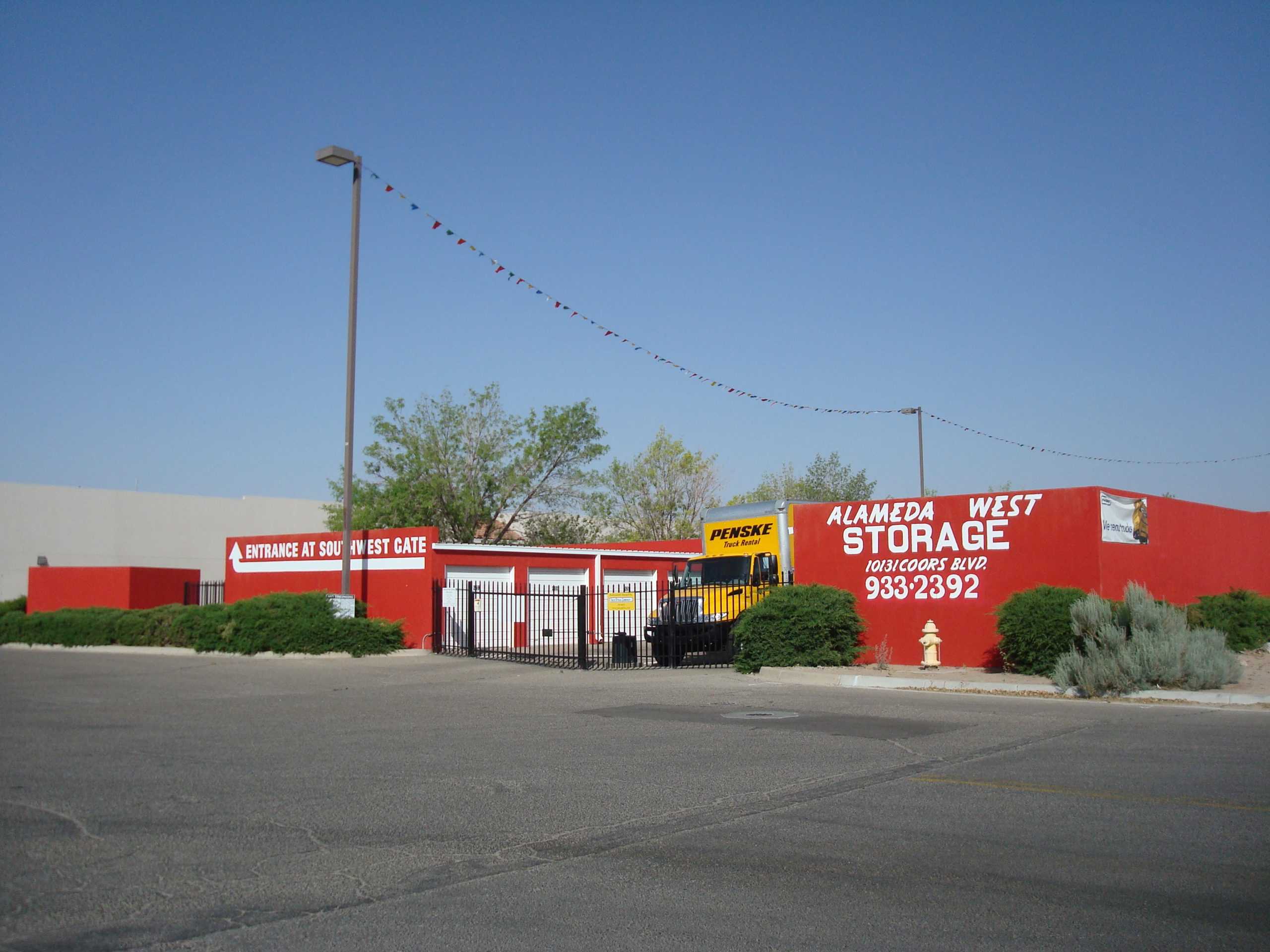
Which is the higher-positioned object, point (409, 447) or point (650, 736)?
point (409, 447)

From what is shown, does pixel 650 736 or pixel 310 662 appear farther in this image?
pixel 310 662

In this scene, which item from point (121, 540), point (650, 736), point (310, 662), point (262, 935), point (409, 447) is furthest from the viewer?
point (121, 540)

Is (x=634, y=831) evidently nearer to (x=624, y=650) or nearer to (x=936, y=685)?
(x=936, y=685)

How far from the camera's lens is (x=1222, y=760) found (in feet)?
33.1

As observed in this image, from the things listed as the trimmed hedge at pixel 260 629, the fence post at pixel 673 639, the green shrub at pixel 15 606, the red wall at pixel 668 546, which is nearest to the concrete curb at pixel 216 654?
the trimmed hedge at pixel 260 629

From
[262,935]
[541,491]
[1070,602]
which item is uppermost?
[541,491]

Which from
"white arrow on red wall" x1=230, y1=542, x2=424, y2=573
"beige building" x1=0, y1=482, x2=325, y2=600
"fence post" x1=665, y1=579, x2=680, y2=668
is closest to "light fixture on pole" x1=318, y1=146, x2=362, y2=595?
"white arrow on red wall" x1=230, y1=542, x2=424, y2=573

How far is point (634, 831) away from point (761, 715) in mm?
6790

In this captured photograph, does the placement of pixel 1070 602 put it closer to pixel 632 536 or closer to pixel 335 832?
pixel 335 832

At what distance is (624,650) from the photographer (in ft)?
76.7

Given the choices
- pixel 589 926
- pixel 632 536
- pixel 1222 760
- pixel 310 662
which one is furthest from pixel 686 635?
pixel 632 536

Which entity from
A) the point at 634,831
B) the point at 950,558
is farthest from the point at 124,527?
the point at 634,831

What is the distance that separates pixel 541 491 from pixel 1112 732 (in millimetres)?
33849

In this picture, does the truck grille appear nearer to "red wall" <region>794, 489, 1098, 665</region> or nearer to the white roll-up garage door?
"red wall" <region>794, 489, 1098, 665</region>
